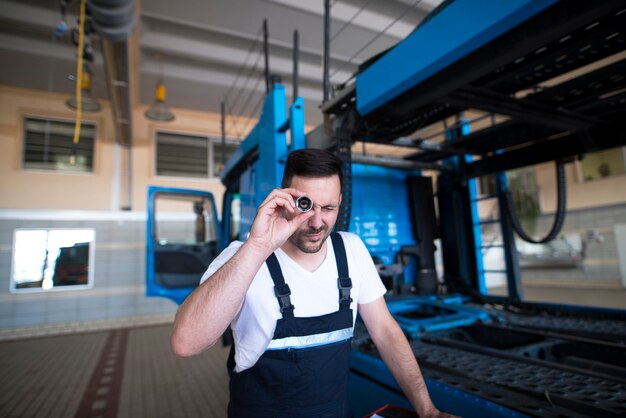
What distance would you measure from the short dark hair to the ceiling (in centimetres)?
379

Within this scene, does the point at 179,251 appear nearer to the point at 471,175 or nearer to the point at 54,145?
the point at 471,175

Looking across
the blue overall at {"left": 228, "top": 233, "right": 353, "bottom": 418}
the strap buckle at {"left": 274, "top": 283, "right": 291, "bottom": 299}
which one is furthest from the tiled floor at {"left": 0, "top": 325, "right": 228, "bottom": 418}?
the strap buckle at {"left": 274, "top": 283, "right": 291, "bottom": 299}

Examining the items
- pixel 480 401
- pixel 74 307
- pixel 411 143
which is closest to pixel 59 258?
pixel 74 307

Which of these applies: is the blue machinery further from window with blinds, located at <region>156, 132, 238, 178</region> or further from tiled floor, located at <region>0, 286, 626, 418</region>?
window with blinds, located at <region>156, 132, 238, 178</region>

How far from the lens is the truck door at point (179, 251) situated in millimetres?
3873

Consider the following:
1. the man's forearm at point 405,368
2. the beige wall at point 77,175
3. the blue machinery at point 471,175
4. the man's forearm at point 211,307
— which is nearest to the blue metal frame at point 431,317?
the blue machinery at point 471,175

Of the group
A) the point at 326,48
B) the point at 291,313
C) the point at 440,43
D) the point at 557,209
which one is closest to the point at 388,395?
the point at 291,313

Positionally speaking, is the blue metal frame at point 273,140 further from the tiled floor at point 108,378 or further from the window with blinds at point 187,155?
the window with blinds at point 187,155

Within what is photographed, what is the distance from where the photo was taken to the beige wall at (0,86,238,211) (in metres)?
6.34

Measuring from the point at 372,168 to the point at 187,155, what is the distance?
6.01m

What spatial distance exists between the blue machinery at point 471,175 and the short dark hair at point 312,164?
593 mm

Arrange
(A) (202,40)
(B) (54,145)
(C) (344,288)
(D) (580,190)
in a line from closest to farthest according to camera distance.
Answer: (C) (344,288) → (A) (202,40) → (B) (54,145) → (D) (580,190)

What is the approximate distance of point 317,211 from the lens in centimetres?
126

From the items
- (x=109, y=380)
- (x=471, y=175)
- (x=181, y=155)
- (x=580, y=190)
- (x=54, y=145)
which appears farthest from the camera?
(x=580, y=190)
